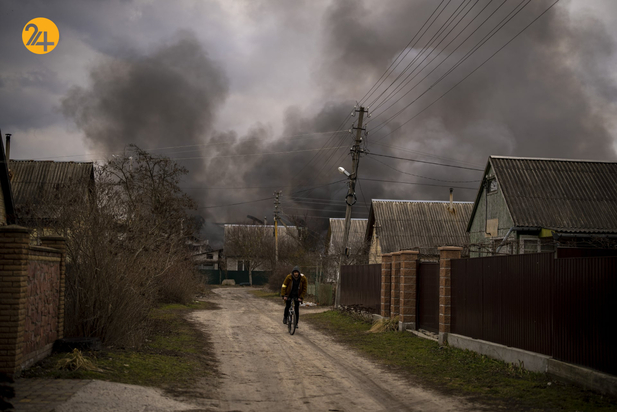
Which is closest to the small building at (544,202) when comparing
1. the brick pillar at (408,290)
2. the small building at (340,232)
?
the brick pillar at (408,290)

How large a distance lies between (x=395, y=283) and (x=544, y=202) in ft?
32.3

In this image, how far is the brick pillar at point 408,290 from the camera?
15.2 metres

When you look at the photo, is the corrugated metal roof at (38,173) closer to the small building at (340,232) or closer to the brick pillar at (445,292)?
the small building at (340,232)

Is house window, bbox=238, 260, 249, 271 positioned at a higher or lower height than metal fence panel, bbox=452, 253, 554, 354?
lower

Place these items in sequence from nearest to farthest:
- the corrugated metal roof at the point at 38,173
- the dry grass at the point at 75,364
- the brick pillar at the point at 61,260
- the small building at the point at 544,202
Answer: the dry grass at the point at 75,364 → the brick pillar at the point at 61,260 → the small building at the point at 544,202 → the corrugated metal roof at the point at 38,173

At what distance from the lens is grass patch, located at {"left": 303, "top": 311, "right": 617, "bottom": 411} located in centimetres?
718

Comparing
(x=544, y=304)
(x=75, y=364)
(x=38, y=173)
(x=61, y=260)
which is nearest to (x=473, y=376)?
(x=544, y=304)

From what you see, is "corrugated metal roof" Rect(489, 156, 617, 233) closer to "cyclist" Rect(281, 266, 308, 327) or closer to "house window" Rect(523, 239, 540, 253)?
"house window" Rect(523, 239, 540, 253)

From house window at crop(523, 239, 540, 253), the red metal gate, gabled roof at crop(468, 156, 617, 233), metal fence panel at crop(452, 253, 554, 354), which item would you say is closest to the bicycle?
the red metal gate

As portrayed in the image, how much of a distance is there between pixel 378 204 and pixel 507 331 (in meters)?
27.2

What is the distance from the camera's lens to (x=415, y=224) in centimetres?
3644

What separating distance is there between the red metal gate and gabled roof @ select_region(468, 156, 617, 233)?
850 centimetres

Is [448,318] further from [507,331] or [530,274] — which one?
[530,274]

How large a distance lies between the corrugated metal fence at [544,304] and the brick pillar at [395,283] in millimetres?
3807
